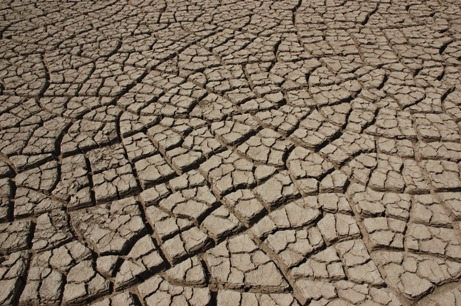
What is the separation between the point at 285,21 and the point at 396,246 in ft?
9.80

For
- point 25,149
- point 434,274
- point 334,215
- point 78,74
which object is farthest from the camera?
point 78,74

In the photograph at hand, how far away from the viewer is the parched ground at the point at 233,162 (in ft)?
6.02

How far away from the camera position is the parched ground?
1.83 metres

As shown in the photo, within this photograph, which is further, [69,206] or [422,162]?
[422,162]

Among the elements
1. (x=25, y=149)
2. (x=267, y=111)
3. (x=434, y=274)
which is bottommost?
(x=434, y=274)

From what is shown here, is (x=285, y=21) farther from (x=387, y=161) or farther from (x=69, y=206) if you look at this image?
(x=69, y=206)

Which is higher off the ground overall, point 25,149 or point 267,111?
point 25,149

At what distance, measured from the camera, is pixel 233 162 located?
2.46 meters

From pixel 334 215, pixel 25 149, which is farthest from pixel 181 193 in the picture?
pixel 25 149

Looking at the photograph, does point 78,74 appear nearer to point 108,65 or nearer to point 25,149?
point 108,65

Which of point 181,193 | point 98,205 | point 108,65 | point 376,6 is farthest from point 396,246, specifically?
point 376,6

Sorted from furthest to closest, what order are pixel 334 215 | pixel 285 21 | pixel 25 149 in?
pixel 285 21 < pixel 25 149 < pixel 334 215

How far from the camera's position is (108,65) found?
3512mm

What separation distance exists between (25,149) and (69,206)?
0.72 m
